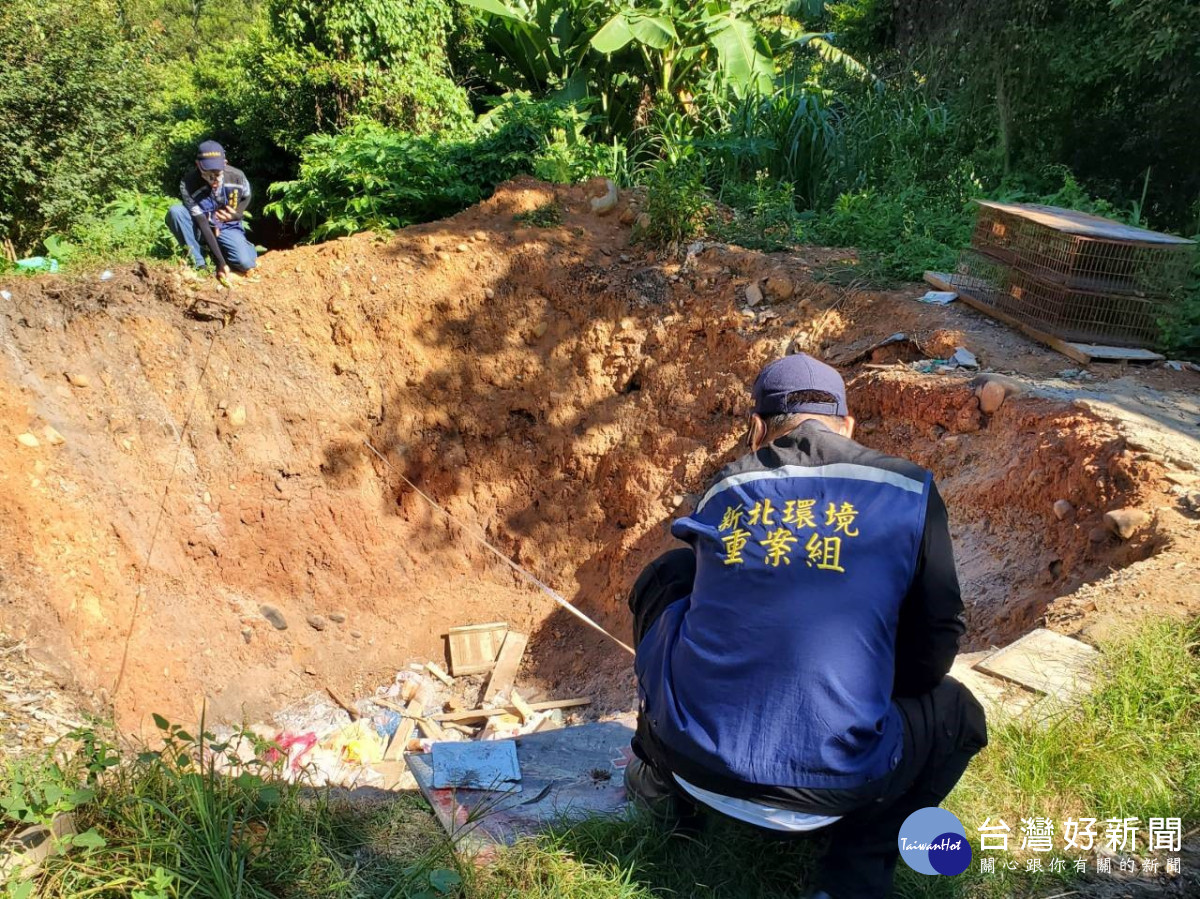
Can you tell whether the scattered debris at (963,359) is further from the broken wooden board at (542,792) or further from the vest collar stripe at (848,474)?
the vest collar stripe at (848,474)

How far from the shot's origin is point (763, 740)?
198 centimetres

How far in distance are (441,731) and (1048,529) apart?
389 cm

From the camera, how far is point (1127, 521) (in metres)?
3.93

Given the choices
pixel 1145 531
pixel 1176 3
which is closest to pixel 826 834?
pixel 1145 531

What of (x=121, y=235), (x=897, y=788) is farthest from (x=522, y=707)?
(x=121, y=235)

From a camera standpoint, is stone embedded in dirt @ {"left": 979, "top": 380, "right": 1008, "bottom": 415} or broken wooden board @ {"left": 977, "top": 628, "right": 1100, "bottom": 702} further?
stone embedded in dirt @ {"left": 979, "top": 380, "right": 1008, "bottom": 415}

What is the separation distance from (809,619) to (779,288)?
509 centimetres

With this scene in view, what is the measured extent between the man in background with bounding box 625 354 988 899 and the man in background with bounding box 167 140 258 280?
241 inches

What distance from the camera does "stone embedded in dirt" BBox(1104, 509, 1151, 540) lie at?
390 centimetres

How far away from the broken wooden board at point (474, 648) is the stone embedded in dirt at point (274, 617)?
1.20m

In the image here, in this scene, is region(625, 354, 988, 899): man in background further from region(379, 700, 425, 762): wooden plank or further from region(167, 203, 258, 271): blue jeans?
region(167, 203, 258, 271): blue jeans

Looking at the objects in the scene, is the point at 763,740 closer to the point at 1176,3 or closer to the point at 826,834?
the point at 826,834

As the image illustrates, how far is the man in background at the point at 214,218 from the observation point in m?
6.98

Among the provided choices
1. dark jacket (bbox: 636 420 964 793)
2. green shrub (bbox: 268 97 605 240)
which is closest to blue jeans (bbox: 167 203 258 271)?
green shrub (bbox: 268 97 605 240)
